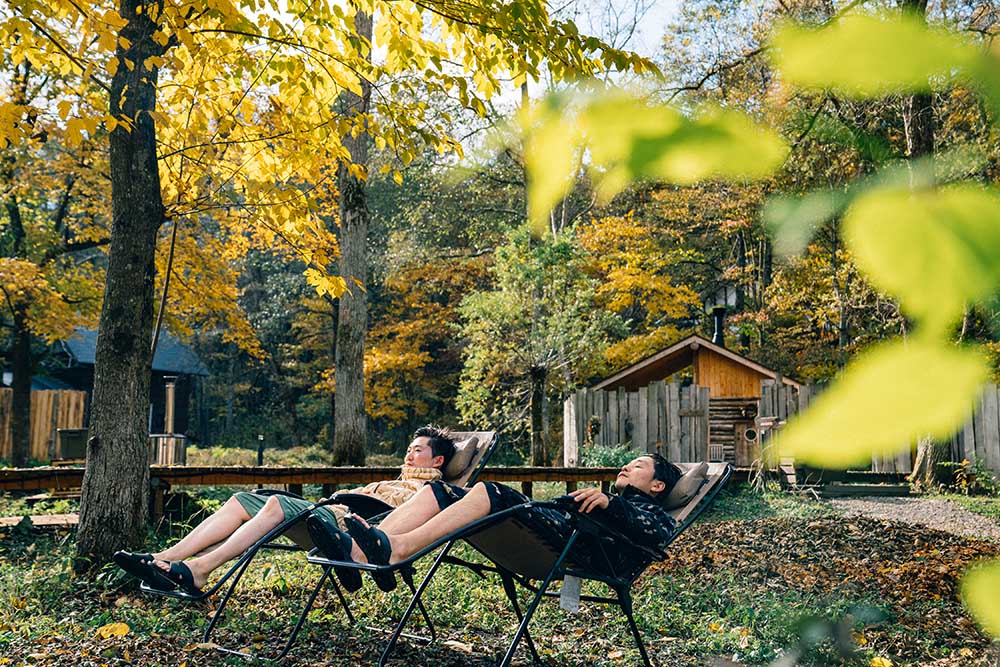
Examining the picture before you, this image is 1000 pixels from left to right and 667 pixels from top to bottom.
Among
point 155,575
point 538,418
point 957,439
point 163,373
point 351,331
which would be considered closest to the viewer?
point 155,575

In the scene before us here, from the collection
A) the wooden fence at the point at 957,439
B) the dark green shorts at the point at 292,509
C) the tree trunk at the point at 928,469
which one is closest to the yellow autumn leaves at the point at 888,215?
the dark green shorts at the point at 292,509

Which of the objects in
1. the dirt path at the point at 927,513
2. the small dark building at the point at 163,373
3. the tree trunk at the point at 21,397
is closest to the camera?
the dirt path at the point at 927,513

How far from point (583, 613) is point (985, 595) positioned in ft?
16.2

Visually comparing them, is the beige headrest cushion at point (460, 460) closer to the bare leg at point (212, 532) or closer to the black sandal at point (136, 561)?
the bare leg at point (212, 532)

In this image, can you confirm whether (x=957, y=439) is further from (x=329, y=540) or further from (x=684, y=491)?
(x=329, y=540)

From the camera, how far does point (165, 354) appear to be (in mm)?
27797

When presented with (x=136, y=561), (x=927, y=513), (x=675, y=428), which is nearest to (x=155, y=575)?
(x=136, y=561)

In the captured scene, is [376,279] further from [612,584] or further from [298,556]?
[612,584]

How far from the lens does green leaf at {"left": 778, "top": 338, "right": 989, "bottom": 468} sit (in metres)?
0.22

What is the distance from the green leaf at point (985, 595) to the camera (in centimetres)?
26

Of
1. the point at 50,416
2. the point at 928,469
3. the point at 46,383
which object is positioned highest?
the point at 46,383

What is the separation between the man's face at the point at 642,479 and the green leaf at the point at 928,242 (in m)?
3.98

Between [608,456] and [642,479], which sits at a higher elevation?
[642,479]

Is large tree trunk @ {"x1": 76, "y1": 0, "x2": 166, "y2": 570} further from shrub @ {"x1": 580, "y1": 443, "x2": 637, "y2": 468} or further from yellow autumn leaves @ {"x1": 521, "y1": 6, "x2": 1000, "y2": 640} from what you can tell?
shrub @ {"x1": 580, "y1": 443, "x2": 637, "y2": 468}
